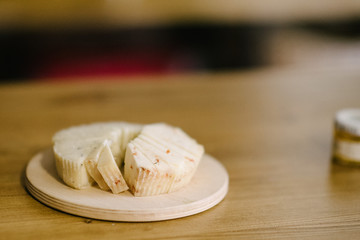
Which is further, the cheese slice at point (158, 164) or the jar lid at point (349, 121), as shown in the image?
the jar lid at point (349, 121)

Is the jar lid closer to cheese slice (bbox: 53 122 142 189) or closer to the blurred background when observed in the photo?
cheese slice (bbox: 53 122 142 189)

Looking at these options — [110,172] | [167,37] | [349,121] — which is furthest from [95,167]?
[167,37]

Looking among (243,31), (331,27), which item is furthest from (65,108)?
(331,27)

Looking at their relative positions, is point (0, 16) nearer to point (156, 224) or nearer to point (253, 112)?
point (253, 112)

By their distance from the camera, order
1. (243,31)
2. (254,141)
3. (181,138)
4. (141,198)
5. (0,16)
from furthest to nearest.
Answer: (243,31)
(0,16)
(254,141)
(181,138)
(141,198)

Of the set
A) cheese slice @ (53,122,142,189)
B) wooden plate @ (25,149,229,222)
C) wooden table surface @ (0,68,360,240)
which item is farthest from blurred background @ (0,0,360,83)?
wooden plate @ (25,149,229,222)

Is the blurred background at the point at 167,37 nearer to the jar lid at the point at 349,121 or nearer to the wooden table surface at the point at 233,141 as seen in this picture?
the wooden table surface at the point at 233,141

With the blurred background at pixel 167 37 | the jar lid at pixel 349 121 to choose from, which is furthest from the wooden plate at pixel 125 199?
the blurred background at pixel 167 37

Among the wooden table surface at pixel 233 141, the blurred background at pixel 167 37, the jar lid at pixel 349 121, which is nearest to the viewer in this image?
the wooden table surface at pixel 233 141
